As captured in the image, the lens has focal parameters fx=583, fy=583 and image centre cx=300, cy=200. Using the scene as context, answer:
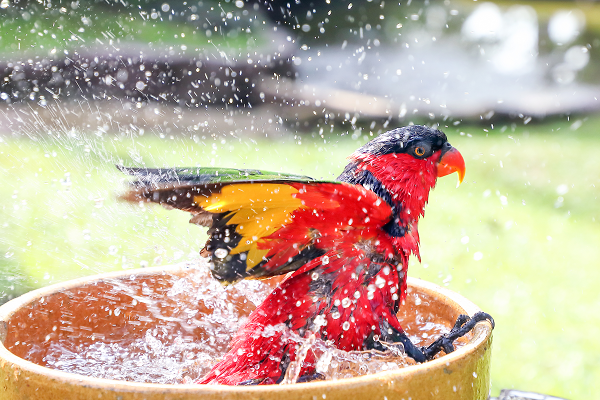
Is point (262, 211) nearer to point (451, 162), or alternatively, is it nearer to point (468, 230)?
point (451, 162)

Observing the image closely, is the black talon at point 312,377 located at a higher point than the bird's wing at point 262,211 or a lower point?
lower

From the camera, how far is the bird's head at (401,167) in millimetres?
1297

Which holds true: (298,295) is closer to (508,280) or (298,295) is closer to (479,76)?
(508,280)

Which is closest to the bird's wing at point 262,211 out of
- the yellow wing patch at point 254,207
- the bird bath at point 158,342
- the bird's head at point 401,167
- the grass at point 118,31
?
the yellow wing patch at point 254,207

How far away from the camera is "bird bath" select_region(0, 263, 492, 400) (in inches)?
31.6

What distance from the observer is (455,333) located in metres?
1.13

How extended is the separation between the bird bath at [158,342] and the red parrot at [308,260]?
0.41ft

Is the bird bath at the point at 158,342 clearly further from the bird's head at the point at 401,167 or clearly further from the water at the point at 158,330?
the bird's head at the point at 401,167

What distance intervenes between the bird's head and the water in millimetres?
236

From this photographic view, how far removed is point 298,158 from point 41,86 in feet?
10.4

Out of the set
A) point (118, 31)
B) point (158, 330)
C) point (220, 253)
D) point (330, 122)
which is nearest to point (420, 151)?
point (220, 253)

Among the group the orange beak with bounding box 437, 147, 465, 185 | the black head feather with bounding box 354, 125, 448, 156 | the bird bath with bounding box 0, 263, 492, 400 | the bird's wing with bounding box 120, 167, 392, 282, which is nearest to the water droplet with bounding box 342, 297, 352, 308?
the bird's wing with bounding box 120, 167, 392, 282

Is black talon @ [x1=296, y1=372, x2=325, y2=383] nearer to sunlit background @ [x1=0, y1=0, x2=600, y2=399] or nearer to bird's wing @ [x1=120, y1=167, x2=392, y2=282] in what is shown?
bird's wing @ [x1=120, y1=167, x2=392, y2=282]

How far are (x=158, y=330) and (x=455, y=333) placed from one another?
644 mm
